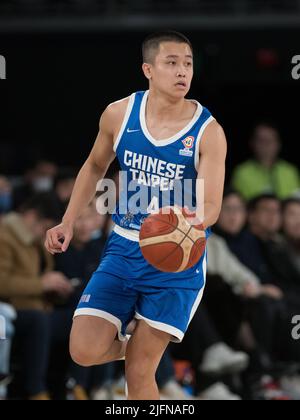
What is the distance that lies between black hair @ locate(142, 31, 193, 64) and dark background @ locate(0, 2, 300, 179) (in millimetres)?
4983

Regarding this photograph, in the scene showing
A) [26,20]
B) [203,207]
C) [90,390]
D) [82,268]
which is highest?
[26,20]

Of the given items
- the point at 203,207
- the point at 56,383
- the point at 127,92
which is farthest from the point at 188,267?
the point at 127,92

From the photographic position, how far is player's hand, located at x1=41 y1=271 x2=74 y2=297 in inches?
332

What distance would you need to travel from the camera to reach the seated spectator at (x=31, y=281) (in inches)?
320

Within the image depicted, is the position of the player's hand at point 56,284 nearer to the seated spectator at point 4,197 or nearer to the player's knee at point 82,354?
the seated spectator at point 4,197

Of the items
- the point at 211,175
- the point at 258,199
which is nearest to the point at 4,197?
the point at 258,199

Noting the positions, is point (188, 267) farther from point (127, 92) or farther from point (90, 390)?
point (127, 92)

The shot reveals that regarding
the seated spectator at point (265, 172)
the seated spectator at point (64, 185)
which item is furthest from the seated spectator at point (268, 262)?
the seated spectator at point (64, 185)

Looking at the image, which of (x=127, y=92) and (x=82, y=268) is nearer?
(x=82, y=268)

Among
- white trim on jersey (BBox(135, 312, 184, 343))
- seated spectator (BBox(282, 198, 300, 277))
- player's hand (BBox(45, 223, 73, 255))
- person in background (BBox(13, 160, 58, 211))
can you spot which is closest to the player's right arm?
player's hand (BBox(45, 223, 73, 255))

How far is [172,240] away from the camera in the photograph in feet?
18.3

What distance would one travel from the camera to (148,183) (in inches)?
Result: 241

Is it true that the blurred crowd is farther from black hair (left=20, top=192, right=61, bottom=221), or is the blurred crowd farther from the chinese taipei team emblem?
the chinese taipei team emblem

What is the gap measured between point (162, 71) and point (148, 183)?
2.03 feet
